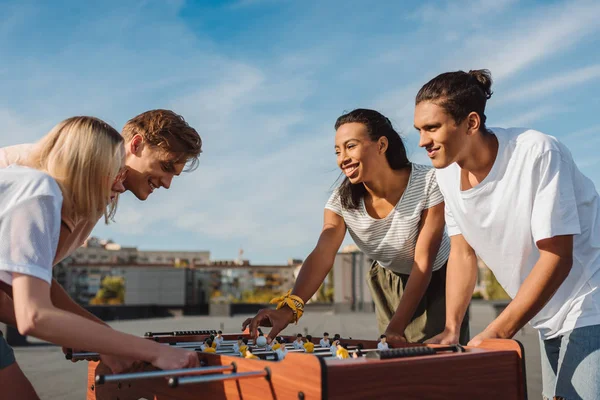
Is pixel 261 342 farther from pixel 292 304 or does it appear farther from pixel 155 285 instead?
pixel 155 285

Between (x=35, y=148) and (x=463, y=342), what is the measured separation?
1971 mm

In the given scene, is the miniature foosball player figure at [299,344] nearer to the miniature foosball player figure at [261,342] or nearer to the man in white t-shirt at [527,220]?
the miniature foosball player figure at [261,342]

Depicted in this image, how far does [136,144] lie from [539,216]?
1.61 metres

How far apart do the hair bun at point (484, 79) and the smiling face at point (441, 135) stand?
0.21 meters

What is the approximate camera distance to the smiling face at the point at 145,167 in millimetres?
2385

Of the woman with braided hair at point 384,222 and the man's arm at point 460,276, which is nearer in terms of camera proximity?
the man's arm at point 460,276

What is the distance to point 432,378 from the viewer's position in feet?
4.73

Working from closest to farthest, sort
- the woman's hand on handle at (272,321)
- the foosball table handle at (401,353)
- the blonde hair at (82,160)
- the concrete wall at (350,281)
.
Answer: the foosball table handle at (401,353)
the blonde hair at (82,160)
the woman's hand on handle at (272,321)
the concrete wall at (350,281)

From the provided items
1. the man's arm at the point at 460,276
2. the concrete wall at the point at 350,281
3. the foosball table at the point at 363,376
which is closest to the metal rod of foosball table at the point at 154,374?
the foosball table at the point at 363,376

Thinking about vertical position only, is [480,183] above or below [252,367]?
above

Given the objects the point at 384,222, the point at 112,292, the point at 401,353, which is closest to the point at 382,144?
the point at 384,222

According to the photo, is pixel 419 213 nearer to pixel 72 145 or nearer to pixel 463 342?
pixel 463 342

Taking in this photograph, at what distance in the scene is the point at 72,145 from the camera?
1587 millimetres

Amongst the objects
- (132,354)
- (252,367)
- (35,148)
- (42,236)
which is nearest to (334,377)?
(252,367)
